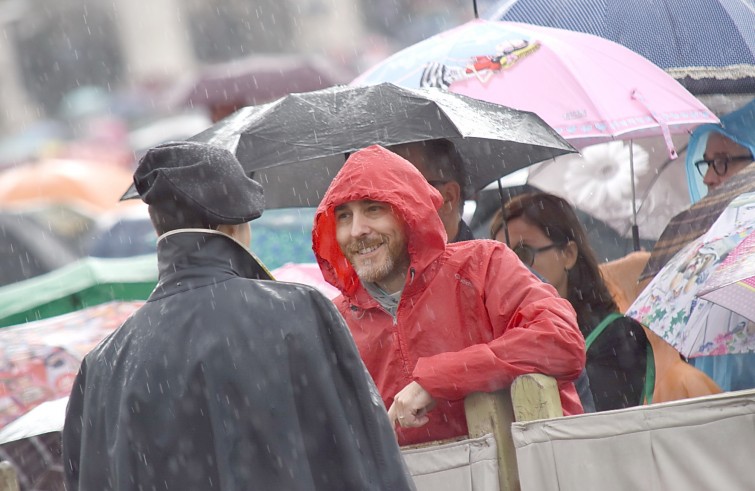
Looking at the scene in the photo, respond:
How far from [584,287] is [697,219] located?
545mm

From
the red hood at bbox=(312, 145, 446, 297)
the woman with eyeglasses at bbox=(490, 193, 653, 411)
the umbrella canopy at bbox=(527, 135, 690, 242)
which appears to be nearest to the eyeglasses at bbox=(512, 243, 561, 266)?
the woman with eyeglasses at bbox=(490, 193, 653, 411)

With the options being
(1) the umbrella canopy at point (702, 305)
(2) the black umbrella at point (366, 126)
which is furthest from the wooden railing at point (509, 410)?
(2) the black umbrella at point (366, 126)

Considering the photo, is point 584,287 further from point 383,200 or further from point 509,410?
point 509,410

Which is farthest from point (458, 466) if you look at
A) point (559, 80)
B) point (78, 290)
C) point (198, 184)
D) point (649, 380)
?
point (78, 290)

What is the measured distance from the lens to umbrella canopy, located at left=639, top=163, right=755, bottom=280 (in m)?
5.25

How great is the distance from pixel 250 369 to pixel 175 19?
36.4m

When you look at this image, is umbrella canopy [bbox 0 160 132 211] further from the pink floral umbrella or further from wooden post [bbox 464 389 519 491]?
wooden post [bbox 464 389 519 491]

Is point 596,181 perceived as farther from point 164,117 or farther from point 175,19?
Answer: point 175,19

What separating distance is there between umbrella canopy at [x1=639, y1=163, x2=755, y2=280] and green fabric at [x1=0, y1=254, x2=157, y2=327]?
3.22m

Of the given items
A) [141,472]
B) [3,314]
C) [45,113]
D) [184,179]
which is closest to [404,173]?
[184,179]

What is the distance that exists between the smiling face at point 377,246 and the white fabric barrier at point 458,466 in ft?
2.11

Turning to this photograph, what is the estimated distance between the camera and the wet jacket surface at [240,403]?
3252mm

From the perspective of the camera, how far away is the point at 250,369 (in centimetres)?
327

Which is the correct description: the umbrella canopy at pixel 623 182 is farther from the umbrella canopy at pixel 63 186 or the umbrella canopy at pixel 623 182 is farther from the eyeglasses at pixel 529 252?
the umbrella canopy at pixel 63 186
